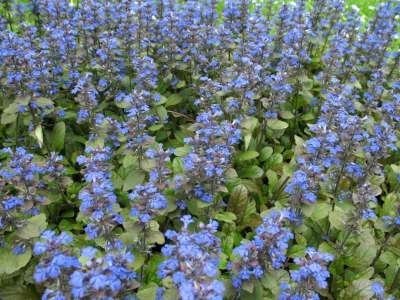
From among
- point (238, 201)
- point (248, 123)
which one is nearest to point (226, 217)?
point (238, 201)

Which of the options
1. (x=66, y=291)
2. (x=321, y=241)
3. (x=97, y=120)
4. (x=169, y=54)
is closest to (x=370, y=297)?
(x=321, y=241)

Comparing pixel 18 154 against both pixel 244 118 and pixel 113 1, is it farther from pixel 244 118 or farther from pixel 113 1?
pixel 113 1

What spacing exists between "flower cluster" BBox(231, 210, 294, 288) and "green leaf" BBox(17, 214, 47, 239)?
1.75 m

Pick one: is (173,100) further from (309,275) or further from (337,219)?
(309,275)

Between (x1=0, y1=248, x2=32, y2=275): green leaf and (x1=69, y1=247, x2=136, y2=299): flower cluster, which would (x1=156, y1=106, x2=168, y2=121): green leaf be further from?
(x1=69, y1=247, x2=136, y2=299): flower cluster

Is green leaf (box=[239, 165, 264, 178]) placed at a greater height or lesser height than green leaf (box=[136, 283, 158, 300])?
lesser

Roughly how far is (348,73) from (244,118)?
92.3 inches

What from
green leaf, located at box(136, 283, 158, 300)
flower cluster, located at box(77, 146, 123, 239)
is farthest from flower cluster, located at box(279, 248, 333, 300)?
flower cluster, located at box(77, 146, 123, 239)

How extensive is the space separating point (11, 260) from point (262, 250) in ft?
7.23

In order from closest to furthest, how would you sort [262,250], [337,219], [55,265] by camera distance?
1. [55,265]
2. [262,250]
3. [337,219]

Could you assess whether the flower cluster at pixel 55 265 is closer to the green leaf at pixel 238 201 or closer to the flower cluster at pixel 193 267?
the flower cluster at pixel 193 267

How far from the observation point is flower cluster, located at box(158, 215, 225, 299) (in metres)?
2.99

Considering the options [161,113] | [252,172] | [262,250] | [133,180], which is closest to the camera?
[262,250]

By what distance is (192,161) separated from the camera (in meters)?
4.76
